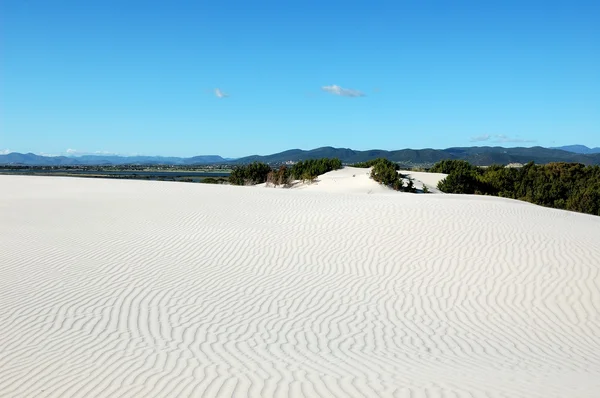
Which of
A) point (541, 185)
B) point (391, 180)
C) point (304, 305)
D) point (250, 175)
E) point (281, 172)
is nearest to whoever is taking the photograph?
point (304, 305)

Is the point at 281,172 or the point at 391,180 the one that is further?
the point at 281,172

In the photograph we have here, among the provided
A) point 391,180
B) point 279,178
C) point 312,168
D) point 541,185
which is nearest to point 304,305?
point 391,180

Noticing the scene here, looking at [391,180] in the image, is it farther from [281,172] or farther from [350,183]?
[281,172]

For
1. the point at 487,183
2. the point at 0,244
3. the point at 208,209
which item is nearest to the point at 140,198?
the point at 208,209

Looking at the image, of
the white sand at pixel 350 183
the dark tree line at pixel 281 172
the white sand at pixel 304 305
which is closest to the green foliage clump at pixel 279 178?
the dark tree line at pixel 281 172

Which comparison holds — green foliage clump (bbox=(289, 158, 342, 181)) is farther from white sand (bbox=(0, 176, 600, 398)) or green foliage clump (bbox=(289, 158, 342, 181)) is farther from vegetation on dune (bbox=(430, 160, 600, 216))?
white sand (bbox=(0, 176, 600, 398))

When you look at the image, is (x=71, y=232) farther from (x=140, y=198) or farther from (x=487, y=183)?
(x=487, y=183)

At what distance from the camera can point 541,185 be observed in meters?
40.8

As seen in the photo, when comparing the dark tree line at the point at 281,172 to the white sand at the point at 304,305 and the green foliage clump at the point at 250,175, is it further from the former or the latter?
the white sand at the point at 304,305

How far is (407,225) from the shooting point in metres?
16.7

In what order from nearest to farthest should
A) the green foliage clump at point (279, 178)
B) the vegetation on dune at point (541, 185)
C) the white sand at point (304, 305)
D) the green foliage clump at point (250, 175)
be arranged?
1. the white sand at point (304, 305)
2. the vegetation on dune at point (541, 185)
3. the green foliage clump at point (279, 178)
4. the green foliage clump at point (250, 175)

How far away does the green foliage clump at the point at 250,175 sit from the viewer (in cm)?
4878

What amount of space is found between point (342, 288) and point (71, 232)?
960cm

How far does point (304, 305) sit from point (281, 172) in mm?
36650
